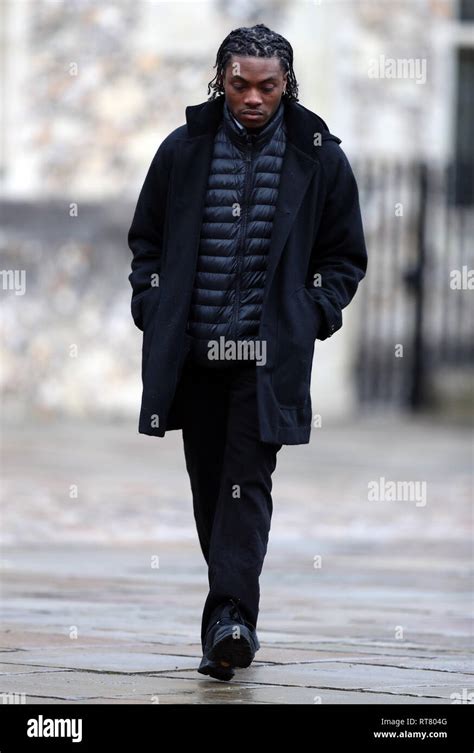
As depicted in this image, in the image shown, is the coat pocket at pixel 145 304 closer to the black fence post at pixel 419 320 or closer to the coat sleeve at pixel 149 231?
the coat sleeve at pixel 149 231

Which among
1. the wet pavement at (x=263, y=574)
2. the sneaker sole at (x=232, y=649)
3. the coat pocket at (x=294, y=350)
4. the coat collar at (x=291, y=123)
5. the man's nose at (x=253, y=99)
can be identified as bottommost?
the wet pavement at (x=263, y=574)

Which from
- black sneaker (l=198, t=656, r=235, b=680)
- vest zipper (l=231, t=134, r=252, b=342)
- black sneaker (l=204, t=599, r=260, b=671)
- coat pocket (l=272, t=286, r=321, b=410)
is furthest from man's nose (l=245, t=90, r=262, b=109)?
black sneaker (l=198, t=656, r=235, b=680)

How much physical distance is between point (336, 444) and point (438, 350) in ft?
7.35

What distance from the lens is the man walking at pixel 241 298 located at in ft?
16.1

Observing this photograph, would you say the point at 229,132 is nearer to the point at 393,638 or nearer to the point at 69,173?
the point at 393,638

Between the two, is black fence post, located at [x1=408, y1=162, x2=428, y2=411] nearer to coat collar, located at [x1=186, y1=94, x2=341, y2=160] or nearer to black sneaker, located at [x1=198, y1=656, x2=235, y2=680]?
coat collar, located at [x1=186, y1=94, x2=341, y2=160]

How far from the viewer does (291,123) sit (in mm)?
5055

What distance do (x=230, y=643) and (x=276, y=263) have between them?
0.99m

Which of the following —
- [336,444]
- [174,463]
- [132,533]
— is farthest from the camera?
[336,444]

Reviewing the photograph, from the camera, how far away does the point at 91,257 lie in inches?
589

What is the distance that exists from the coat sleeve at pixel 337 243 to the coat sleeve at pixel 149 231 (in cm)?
43

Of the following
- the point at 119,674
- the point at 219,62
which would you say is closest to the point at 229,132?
the point at 219,62

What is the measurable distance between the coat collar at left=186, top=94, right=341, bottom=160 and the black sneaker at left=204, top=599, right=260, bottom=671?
1264mm

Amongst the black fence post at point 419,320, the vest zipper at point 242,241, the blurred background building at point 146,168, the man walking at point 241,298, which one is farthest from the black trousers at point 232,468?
the black fence post at point 419,320
